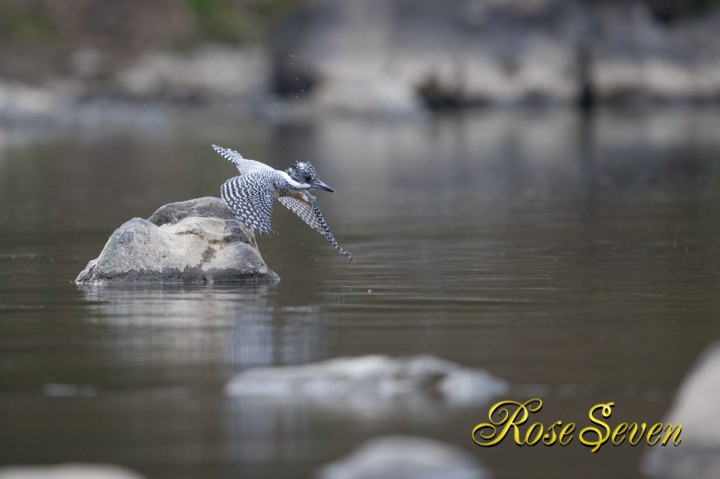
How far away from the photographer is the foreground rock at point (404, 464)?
18.2ft

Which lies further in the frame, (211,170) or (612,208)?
(211,170)

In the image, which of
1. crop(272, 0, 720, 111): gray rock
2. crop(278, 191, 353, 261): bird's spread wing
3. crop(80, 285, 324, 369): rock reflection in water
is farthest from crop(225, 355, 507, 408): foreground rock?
crop(272, 0, 720, 111): gray rock

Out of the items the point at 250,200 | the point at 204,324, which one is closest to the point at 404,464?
the point at 204,324

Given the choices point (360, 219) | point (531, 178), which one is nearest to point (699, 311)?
point (360, 219)

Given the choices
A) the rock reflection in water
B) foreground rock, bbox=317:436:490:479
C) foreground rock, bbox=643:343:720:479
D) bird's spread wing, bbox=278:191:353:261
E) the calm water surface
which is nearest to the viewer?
foreground rock, bbox=317:436:490:479

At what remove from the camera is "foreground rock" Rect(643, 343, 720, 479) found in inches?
232

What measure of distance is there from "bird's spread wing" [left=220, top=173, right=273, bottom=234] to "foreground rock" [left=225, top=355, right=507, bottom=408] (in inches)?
172

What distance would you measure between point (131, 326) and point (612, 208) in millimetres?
9929

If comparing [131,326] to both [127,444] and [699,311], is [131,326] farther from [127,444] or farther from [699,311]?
[699,311]

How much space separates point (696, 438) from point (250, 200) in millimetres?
6339

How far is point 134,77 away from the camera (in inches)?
2467

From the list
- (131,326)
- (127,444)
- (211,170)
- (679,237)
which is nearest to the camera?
(127,444)

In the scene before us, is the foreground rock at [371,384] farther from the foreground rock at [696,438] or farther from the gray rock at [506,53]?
the gray rock at [506,53]

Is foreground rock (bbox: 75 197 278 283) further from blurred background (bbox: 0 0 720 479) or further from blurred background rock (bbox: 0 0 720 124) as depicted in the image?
blurred background rock (bbox: 0 0 720 124)
